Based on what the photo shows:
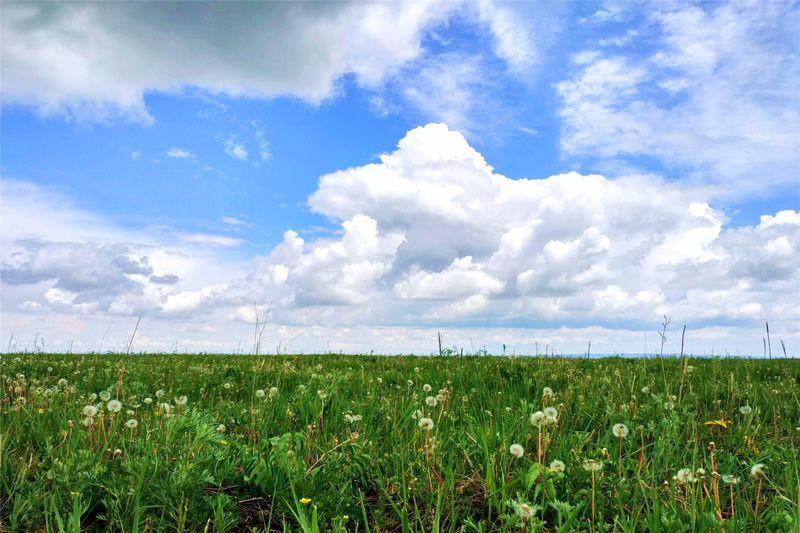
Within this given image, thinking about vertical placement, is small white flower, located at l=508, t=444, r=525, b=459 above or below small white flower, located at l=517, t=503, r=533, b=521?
above

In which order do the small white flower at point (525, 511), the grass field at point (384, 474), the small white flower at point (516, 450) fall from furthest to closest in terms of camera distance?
the small white flower at point (516, 450), the grass field at point (384, 474), the small white flower at point (525, 511)

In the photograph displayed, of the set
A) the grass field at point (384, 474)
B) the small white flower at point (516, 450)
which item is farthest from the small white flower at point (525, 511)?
the small white flower at point (516, 450)

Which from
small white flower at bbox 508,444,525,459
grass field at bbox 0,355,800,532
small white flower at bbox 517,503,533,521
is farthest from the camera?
small white flower at bbox 508,444,525,459

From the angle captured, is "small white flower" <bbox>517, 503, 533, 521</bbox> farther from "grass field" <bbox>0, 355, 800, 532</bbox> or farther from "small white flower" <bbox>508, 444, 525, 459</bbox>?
"small white flower" <bbox>508, 444, 525, 459</bbox>

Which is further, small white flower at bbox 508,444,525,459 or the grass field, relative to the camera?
small white flower at bbox 508,444,525,459

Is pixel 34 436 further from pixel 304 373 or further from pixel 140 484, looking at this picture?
pixel 304 373

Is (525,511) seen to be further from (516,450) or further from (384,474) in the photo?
(384,474)

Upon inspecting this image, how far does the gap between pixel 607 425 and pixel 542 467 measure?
220cm

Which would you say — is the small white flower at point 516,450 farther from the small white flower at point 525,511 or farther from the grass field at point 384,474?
the small white flower at point 525,511

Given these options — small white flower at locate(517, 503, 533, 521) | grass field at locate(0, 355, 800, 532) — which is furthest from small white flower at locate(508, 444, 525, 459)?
small white flower at locate(517, 503, 533, 521)

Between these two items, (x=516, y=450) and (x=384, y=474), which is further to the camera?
(x=384, y=474)

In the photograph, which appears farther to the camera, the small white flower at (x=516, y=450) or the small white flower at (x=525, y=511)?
the small white flower at (x=516, y=450)

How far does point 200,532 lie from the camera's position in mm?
3365

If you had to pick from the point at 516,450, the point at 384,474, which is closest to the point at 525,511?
the point at 516,450
